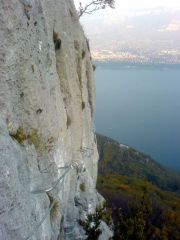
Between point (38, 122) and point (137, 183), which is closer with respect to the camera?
point (38, 122)

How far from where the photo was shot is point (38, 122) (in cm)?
1171

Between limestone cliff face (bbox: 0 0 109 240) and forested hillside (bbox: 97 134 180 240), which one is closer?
limestone cliff face (bbox: 0 0 109 240)

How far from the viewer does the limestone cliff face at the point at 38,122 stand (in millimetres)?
8305

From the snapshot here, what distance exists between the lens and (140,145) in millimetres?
157625

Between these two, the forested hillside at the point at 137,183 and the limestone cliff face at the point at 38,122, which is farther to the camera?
the forested hillside at the point at 137,183

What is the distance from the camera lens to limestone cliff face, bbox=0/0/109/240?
8.30 metres

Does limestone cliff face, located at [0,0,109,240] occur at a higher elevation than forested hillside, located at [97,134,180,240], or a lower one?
higher

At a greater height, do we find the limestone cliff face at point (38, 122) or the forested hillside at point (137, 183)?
the limestone cliff face at point (38, 122)

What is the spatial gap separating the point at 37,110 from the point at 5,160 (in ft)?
12.8

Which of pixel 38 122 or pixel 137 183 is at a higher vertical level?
pixel 38 122

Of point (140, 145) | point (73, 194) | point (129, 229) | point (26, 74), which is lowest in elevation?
point (140, 145)

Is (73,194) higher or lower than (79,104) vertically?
lower

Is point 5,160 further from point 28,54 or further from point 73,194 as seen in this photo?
point 73,194

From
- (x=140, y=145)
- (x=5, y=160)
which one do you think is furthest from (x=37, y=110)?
(x=140, y=145)
